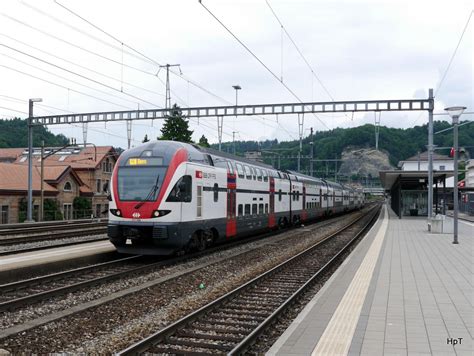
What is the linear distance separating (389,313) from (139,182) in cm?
818

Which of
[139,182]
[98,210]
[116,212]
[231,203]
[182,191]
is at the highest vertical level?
[139,182]

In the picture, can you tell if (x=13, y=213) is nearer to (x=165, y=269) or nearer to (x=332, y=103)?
(x=332, y=103)

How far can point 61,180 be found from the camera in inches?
1945

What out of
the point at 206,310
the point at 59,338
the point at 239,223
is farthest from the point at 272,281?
the point at 239,223

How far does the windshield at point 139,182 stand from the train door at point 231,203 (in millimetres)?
4319

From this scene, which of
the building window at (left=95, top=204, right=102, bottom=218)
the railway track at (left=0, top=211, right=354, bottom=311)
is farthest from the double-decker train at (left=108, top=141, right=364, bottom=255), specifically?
the building window at (left=95, top=204, right=102, bottom=218)

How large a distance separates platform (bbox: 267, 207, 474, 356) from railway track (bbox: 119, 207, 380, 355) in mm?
551

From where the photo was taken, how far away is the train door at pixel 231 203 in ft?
57.7

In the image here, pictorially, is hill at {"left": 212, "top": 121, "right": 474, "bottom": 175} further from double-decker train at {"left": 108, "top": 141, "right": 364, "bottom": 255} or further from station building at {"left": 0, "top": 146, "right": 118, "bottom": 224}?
double-decker train at {"left": 108, "top": 141, "right": 364, "bottom": 255}

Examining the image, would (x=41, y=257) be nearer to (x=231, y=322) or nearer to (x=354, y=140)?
(x=231, y=322)

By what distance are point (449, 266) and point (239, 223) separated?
26.2 feet

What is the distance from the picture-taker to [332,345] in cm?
604

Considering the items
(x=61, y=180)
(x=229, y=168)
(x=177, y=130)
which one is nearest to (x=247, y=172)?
(x=229, y=168)

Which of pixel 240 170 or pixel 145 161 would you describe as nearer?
pixel 145 161
